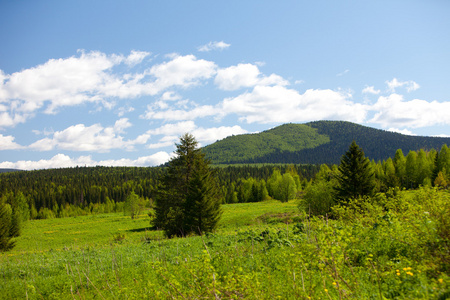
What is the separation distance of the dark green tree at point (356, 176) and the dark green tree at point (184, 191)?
18.4 meters

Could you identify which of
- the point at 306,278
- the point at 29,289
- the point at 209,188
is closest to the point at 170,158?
the point at 209,188

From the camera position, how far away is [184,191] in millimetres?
30078

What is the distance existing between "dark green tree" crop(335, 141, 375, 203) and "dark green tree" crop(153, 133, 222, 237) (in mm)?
18358

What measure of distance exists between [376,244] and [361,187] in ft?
96.0

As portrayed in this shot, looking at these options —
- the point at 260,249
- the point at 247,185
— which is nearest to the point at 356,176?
the point at 260,249

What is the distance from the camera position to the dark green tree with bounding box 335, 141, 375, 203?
112 ft

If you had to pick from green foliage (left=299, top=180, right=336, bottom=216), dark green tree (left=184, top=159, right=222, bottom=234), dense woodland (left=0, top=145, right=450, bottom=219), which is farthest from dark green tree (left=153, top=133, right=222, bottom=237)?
green foliage (left=299, top=180, right=336, bottom=216)

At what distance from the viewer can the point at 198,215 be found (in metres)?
25.7

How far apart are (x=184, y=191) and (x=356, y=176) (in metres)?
23.4

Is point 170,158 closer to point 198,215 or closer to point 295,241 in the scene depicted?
point 198,215

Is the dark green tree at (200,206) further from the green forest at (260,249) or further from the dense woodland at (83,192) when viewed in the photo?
the dense woodland at (83,192)

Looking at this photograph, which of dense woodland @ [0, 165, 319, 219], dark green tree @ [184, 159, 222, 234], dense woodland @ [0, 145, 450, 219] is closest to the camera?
dark green tree @ [184, 159, 222, 234]

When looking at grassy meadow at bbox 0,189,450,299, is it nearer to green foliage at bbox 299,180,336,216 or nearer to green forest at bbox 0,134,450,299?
green forest at bbox 0,134,450,299

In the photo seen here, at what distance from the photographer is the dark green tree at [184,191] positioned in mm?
25891
